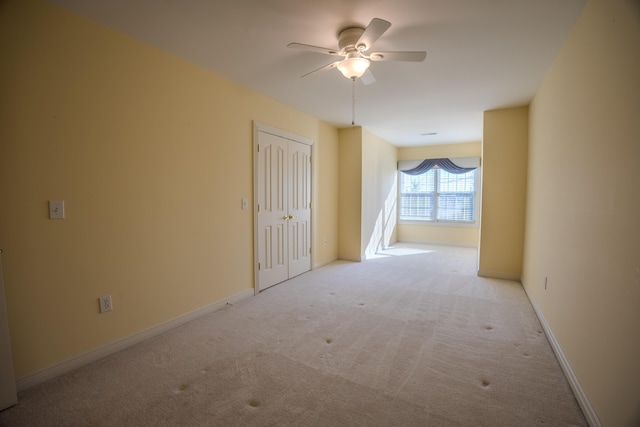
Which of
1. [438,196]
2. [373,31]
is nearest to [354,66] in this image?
[373,31]

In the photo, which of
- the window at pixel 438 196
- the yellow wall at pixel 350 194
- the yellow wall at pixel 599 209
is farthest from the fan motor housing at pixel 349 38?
the window at pixel 438 196

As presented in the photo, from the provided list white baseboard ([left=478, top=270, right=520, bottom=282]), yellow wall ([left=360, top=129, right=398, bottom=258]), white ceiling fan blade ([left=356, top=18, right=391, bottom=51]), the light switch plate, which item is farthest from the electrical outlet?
white baseboard ([left=478, top=270, right=520, bottom=282])

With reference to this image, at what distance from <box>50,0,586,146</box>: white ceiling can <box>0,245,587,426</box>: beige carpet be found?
2512 mm

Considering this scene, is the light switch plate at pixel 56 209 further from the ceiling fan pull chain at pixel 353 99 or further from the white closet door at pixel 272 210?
the ceiling fan pull chain at pixel 353 99

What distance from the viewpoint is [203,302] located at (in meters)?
3.01

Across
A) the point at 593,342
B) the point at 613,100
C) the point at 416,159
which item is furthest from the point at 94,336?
the point at 416,159

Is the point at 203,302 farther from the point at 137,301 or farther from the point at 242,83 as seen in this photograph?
the point at 242,83

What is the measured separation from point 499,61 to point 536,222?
183 centimetres

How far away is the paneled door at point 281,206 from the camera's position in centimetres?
371

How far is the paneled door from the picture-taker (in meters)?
3.71

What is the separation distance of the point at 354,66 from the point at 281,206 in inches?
86.9

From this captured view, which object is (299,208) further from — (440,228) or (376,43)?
(440,228)

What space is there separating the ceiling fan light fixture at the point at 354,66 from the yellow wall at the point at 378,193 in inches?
121

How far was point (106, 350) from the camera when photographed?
222cm
